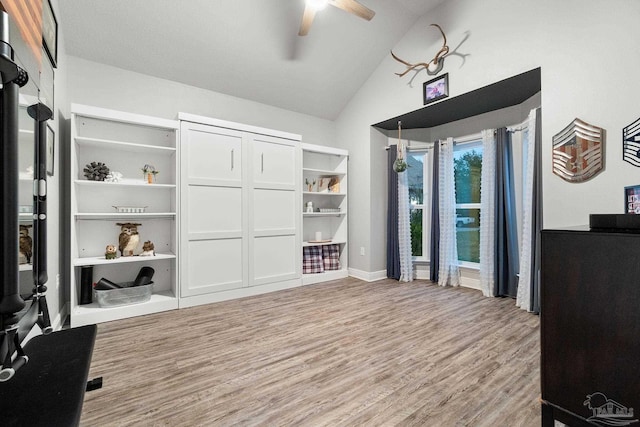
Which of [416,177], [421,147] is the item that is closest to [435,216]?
[416,177]

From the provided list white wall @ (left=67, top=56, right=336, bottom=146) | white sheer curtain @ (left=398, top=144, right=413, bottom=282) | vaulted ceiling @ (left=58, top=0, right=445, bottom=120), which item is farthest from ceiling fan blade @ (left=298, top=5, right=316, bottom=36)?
white sheer curtain @ (left=398, top=144, right=413, bottom=282)

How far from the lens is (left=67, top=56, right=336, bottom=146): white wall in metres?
2.93

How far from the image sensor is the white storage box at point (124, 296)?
2.70 meters

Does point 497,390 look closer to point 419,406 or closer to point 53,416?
point 419,406

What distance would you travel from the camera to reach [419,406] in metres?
1.52

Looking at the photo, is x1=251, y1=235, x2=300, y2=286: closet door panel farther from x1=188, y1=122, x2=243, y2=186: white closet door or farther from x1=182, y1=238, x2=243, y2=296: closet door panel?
x1=188, y1=122, x2=243, y2=186: white closet door

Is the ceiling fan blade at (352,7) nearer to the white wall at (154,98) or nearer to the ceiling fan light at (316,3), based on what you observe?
the ceiling fan light at (316,3)

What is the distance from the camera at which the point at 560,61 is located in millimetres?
2430

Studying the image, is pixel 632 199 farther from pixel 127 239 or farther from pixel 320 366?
pixel 127 239

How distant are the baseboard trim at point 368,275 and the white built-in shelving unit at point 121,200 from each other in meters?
2.50

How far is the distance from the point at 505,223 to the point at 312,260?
2.51 meters

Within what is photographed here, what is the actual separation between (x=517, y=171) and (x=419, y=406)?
9.95 ft

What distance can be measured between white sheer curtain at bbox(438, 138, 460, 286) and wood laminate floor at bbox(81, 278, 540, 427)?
2.87ft

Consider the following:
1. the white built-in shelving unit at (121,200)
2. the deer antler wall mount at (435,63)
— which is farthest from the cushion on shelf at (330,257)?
the deer antler wall mount at (435,63)
